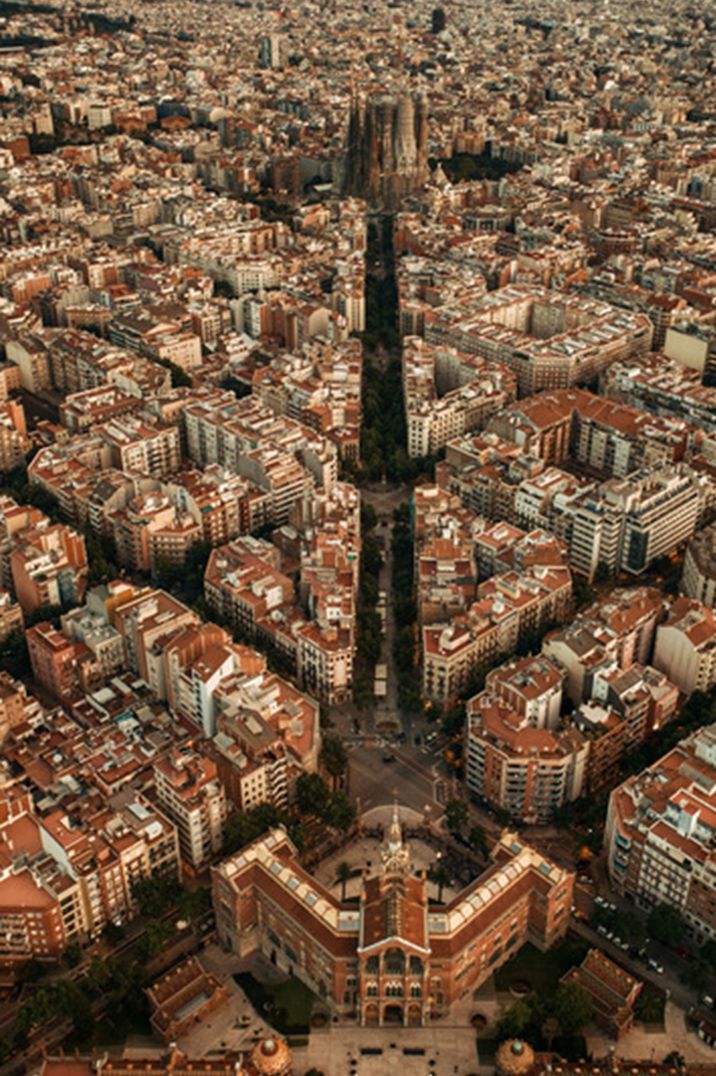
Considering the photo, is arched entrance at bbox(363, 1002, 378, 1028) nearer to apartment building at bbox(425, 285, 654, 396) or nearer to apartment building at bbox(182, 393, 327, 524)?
apartment building at bbox(182, 393, 327, 524)

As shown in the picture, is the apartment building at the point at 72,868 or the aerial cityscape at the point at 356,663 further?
the apartment building at the point at 72,868

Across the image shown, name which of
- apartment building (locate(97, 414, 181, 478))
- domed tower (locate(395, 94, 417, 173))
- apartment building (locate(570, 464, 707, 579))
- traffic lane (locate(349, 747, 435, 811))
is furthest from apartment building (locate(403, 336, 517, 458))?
domed tower (locate(395, 94, 417, 173))

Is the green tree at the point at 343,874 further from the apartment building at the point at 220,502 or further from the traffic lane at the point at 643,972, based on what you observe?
the apartment building at the point at 220,502

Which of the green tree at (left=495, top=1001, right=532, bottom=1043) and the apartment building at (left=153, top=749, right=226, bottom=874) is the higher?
the apartment building at (left=153, top=749, right=226, bottom=874)

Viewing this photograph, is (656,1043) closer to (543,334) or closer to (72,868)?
(72,868)

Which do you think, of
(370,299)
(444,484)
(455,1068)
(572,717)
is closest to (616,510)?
(444,484)

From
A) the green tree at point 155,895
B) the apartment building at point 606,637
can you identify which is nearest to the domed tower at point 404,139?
the apartment building at point 606,637
